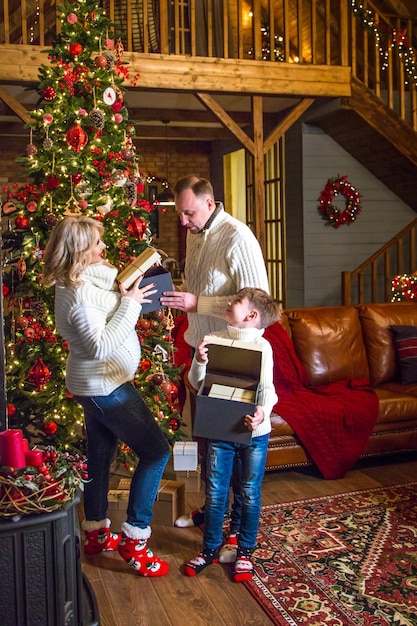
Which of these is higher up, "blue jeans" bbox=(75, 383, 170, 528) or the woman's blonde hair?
the woman's blonde hair

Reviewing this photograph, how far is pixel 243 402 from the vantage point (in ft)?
8.74

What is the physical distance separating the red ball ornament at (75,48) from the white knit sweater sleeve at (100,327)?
196cm

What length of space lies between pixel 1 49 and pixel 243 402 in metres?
→ 4.33

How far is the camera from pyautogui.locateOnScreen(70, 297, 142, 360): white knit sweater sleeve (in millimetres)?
2518

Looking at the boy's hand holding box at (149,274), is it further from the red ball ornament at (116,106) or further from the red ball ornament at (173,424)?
the red ball ornament at (116,106)

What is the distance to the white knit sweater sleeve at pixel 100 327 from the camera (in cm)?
252

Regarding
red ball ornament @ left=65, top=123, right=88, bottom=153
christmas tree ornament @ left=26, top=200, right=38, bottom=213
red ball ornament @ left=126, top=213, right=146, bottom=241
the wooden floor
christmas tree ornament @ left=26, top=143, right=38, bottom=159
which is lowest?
the wooden floor

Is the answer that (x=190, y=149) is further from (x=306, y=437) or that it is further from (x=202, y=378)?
(x=202, y=378)

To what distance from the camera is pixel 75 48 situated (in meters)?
3.88

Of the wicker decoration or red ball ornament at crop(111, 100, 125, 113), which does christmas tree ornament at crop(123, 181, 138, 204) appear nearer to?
red ball ornament at crop(111, 100, 125, 113)

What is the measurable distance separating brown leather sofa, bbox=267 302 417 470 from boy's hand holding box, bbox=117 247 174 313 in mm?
Result: 1873

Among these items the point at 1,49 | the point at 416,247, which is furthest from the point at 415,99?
the point at 1,49

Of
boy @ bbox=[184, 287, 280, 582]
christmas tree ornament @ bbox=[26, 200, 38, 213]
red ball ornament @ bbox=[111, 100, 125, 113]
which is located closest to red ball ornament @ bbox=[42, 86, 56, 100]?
red ball ornament @ bbox=[111, 100, 125, 113]

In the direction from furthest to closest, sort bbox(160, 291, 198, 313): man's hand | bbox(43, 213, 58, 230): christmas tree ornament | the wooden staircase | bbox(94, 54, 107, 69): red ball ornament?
the wooden staircase < bbox(94, 54, 107, 69): red ball ornament < bbox(43, 213, 58, 230): christmas tree ornament < bbox(160, 291, 198, 313): man's hand
